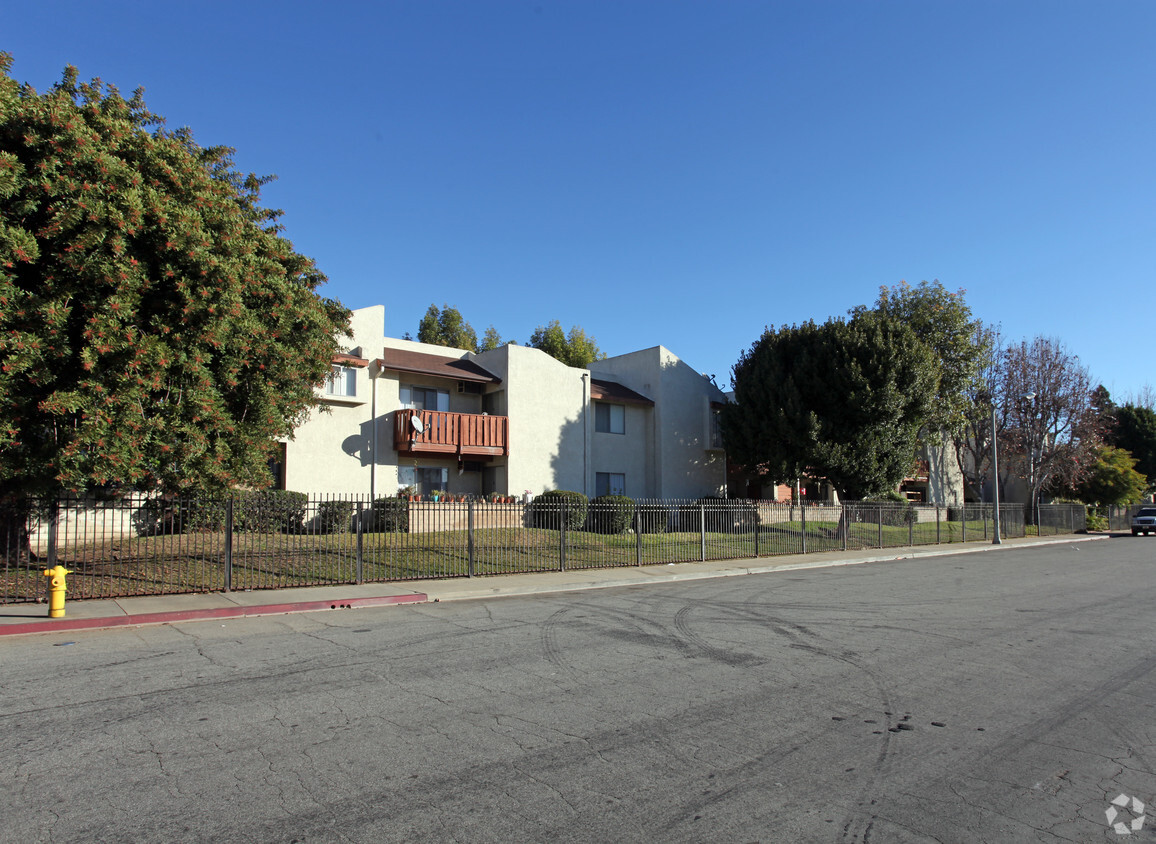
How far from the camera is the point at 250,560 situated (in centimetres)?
1524

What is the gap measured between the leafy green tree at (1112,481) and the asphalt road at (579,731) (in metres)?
49.6

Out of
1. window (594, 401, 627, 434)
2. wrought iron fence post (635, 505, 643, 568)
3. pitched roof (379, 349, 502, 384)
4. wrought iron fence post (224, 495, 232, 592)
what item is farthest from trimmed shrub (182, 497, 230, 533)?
window (594, 401, 627, 434)

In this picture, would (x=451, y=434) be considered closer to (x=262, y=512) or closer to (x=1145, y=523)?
(x=262, y=512)

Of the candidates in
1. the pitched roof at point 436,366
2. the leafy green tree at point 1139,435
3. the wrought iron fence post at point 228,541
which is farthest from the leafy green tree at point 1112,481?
the wrought iron fence post at point 228,541

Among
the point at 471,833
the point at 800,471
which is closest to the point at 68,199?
the point at 471,833

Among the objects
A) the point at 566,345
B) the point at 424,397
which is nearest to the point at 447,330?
the point at 566,345

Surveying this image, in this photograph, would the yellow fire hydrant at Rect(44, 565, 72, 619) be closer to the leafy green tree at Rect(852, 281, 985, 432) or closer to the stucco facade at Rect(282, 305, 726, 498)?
the stucco facade at Rect(282, 305, 726, 498)

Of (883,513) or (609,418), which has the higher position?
(609,418)

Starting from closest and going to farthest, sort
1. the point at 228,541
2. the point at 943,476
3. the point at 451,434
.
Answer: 1. the point at 228,541
2. the point at 451,434
3. the point at 943,476

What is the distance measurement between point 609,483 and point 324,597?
67.1ft

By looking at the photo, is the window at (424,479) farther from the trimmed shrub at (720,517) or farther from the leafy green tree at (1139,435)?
the leafy green tree at (1139,435)

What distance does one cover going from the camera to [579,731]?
5645mm

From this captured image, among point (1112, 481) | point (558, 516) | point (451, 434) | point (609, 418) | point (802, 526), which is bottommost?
point (802, 526)

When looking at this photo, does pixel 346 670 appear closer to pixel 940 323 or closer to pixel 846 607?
pixel 846 607
